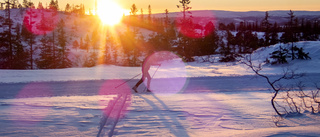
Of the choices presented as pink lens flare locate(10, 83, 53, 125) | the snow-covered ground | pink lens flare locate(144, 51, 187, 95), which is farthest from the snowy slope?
pink lens flare locate(10, 83, 53, 125)

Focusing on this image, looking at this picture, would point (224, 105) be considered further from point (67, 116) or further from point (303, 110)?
point (67, 116)

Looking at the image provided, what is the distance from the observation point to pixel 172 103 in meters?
7.04

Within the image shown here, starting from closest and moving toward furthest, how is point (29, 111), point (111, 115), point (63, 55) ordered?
point (111, 115) → point (29, 111) → point (63, 55)

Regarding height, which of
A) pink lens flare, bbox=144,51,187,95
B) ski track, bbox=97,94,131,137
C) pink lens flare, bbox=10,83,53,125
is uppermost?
pink lens flare, bbox=10,83,53,125

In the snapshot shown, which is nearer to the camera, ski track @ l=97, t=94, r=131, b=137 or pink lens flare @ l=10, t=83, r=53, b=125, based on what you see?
ski track @ l=97, t=94, r=131, b=137

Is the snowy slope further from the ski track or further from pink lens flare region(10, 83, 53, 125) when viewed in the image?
the ski track

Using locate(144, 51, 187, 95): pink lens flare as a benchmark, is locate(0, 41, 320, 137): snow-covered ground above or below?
above

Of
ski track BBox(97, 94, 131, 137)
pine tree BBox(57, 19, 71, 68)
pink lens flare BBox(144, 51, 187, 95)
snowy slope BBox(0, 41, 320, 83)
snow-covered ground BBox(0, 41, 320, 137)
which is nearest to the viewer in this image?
snow-covered ground BBox(0, 41, 320, 137)

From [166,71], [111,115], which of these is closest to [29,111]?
[111,115]

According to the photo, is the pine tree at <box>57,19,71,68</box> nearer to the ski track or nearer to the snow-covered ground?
the snow-covered ground

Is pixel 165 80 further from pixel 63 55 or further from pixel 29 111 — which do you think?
pixel 63 55

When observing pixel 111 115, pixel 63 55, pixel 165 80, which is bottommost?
pixel 165 80

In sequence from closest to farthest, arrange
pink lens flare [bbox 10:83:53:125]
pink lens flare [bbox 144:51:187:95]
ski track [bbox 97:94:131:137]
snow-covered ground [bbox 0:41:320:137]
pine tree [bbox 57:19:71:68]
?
1. snow-covered ground [bbox 0:41:320:137]
2. ski track [bbox 97:94:131:137]
3. pink lens flare [bbox 10:83:53:125]
4. pink lens flare [bbox 144:51:187:95]
5. pine tree [bbox 57:19:71:68]

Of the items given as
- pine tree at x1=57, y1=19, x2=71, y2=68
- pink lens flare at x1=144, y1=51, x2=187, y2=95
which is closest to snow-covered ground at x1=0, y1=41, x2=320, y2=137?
pink lens flare at x1=144, y1=51, x2=187, y2=95
